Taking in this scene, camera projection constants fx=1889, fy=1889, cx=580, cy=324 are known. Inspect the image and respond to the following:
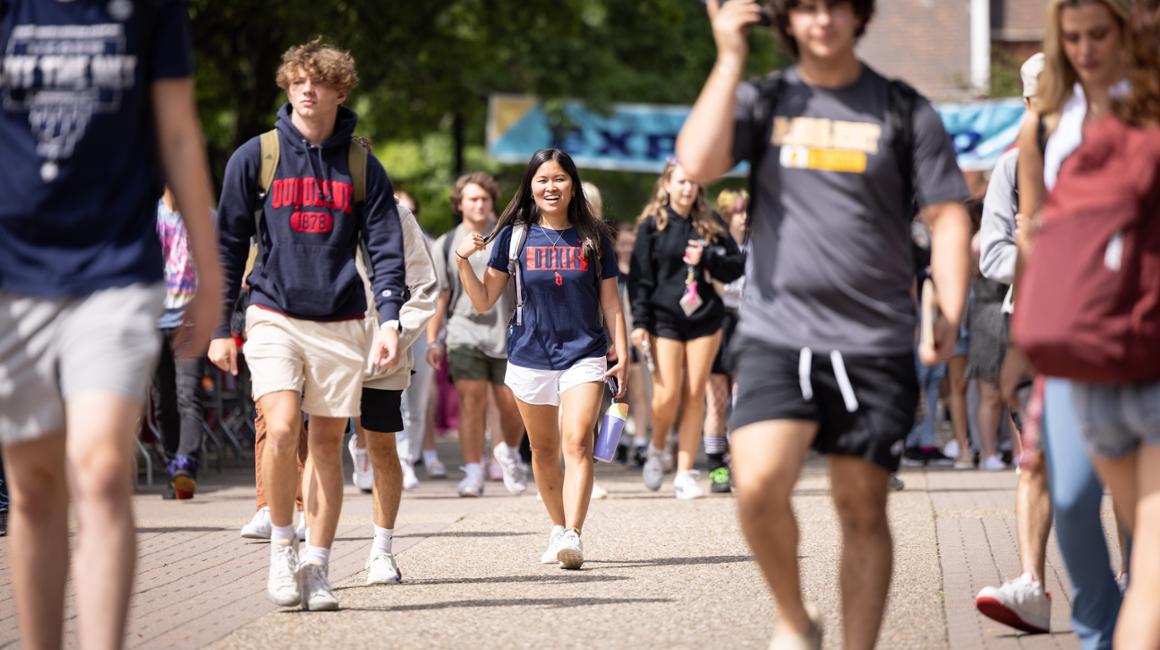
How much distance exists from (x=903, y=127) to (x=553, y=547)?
160 inches

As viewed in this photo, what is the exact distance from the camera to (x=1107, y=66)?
193 inches

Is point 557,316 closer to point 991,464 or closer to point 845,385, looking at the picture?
point 845,385

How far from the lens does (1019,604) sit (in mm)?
6555

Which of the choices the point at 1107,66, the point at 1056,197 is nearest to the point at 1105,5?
the point at 1107,66

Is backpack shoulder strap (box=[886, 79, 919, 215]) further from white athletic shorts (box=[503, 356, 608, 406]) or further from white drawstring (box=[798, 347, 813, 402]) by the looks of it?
white athletic shorts (box=[503, 356, 608, 406])

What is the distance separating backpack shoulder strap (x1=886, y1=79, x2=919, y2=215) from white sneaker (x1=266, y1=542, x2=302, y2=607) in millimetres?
3007

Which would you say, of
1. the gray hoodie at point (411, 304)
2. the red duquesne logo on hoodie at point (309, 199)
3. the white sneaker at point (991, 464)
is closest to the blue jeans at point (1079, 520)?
the red duquesne logo on hoodie at point (309, 199)

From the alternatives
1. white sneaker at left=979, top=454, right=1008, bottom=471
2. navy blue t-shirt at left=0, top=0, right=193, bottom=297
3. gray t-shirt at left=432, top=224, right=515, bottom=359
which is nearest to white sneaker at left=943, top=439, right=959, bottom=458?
white sneaker at left=979, top=454, right=1008, bottom=471

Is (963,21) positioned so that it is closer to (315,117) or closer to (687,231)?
(687,231)

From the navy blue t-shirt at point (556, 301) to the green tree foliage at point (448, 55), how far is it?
12.6 metres

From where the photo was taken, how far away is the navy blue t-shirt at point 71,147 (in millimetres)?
4672

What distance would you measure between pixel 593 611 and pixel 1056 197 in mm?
3209

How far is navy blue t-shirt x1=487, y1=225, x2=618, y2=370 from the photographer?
30.0ft

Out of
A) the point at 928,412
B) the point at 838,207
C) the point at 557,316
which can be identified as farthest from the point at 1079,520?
the point at 928,412
